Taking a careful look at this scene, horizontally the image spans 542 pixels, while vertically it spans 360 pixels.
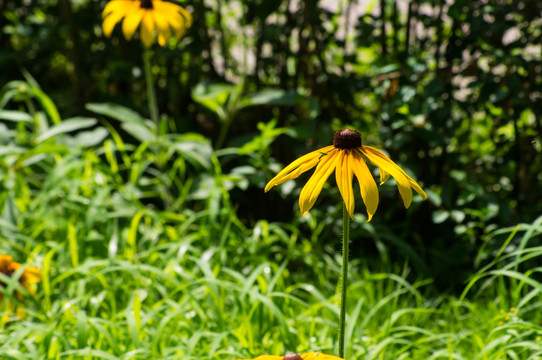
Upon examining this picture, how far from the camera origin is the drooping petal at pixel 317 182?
1121 mm

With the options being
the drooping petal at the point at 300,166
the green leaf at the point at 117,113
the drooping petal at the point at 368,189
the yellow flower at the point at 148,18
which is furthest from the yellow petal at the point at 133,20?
the drooping petal at the point at 368,189

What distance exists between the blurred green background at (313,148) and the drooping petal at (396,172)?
847mm

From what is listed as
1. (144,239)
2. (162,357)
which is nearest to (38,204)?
(144,239)

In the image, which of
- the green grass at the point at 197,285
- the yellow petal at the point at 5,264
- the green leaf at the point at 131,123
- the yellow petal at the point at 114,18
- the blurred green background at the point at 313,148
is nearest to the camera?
the green grass at the point at 197,285

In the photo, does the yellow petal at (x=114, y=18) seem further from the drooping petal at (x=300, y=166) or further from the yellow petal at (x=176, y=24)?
the drooping petal at (x=300, y=166)

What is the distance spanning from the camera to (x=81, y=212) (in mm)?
Result: 2365

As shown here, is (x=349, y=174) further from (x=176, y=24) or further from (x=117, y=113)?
(x=117, y=113)

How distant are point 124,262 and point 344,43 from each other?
50.4 inches

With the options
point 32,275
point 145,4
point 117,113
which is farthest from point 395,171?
point 117,113

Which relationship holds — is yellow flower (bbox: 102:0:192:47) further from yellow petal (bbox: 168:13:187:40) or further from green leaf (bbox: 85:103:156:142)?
green leaf (bbox: 85:103:156:142)

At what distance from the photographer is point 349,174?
3.72 ft

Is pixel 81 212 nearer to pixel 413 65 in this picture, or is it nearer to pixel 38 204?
pixel 38 204

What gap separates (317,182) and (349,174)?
0.18 feet

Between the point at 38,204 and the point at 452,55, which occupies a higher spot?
the point at 452,55
